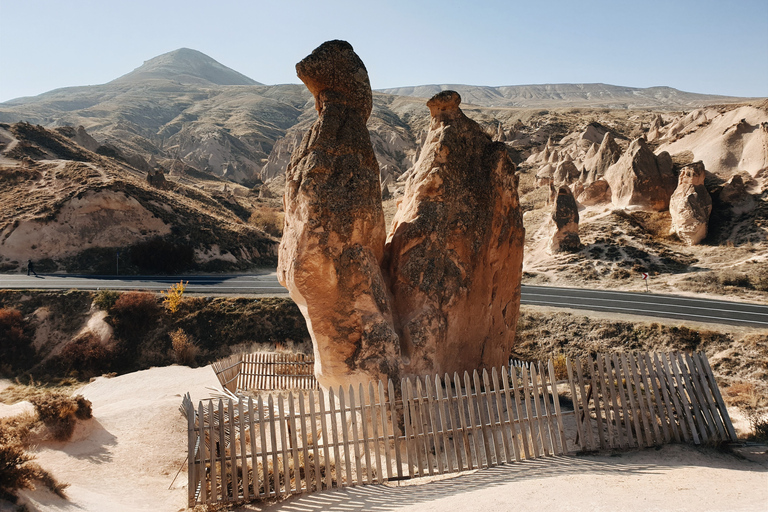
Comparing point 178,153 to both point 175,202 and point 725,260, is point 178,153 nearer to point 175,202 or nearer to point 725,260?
point 175,202

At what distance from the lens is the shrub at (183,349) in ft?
70.5

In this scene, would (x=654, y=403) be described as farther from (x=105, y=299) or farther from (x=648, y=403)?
(x=105, y=299)

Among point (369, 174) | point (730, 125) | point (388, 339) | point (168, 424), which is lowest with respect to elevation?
point (168, 424)

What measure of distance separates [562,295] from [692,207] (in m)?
11.8

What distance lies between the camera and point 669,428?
27.6ft

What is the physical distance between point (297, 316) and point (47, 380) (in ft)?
36.7

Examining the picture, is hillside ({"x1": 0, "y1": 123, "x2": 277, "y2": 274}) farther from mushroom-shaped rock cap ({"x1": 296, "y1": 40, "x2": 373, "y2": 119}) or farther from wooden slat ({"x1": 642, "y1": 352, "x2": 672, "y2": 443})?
wooden slat ({"x1": 642, "y1": 352, "x2": 672, "y2": 443})

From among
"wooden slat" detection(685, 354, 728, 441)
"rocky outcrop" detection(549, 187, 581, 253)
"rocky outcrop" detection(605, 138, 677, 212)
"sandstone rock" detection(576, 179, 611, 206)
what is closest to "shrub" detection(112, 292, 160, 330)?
"wooden slat" detection(685, 354, 728, 441)

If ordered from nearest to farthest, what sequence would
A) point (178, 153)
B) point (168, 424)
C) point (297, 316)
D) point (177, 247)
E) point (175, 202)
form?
point (168, 424) < point (297, 316) < point (177, 247) < point (175, 202) < point (178, 153)

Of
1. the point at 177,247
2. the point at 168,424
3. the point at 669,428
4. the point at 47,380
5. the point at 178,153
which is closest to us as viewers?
the point at 669,428

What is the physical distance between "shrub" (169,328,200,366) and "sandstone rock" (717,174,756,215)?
34.5 m

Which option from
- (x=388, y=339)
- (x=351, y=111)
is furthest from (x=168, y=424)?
(x=351, y=111)

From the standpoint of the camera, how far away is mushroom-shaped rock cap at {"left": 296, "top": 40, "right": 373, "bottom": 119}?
30.3 ft

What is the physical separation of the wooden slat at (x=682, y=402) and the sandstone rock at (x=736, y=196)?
91.7 feet
